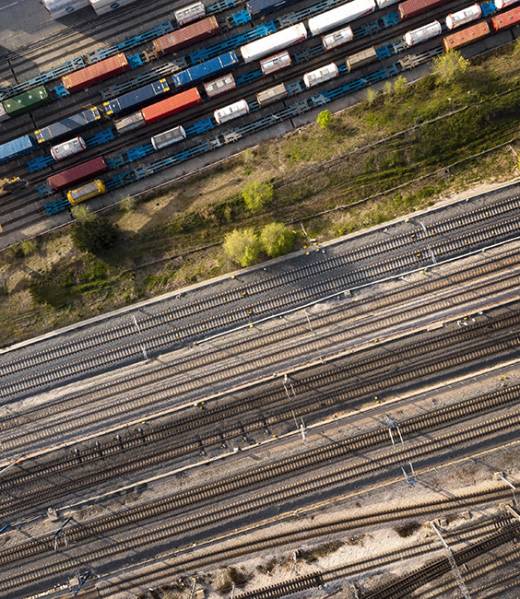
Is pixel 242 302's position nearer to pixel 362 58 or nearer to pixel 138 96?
pixel 138 96

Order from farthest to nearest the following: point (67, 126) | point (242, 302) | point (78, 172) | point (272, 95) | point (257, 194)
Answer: point (67, 126) → point (78, 172) → point (272, 95) → point (257, 194) → point (242, 302)

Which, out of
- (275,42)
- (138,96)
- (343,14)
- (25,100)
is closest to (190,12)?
(275,42)

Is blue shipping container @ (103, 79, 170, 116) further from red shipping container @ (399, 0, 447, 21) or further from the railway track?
red shipping container @ (399, 0, 447, 21)

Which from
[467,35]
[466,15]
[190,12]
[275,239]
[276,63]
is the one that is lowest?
[275,239]

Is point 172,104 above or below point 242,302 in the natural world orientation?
above

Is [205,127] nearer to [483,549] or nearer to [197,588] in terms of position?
[197,588]

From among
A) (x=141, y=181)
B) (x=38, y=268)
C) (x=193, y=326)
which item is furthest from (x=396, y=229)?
(x=38, y=268)
